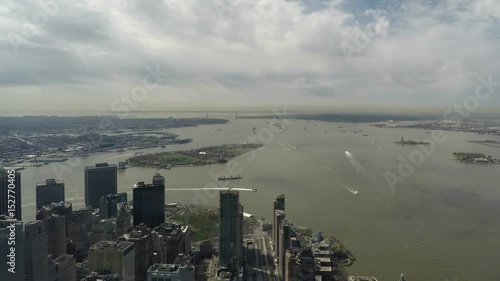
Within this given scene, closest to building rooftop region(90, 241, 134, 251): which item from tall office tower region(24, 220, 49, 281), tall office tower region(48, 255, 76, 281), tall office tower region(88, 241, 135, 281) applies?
tall office tower region(88, 241, 135, 281)

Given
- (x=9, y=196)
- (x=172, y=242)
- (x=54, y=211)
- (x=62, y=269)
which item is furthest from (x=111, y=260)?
(x=9, y=196)

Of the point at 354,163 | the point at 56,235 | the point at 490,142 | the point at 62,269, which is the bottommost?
the point at 62,269

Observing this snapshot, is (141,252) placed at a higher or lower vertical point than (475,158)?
lower

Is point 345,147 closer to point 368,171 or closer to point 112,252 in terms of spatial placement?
point 368,171

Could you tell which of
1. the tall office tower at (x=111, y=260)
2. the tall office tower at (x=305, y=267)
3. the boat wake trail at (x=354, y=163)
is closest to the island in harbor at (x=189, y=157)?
the boat wake trail at (x=354, y=163)

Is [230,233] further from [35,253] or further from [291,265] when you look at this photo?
[35,253]

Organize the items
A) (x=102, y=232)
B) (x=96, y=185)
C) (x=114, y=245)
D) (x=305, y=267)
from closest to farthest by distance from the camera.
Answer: (x=305, y=267) < (x=114, y=245) < (x=102, y=232) < (x=96, y=185)

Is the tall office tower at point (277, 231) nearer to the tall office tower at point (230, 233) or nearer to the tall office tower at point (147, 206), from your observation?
the tall office tower at point (230, 233)
